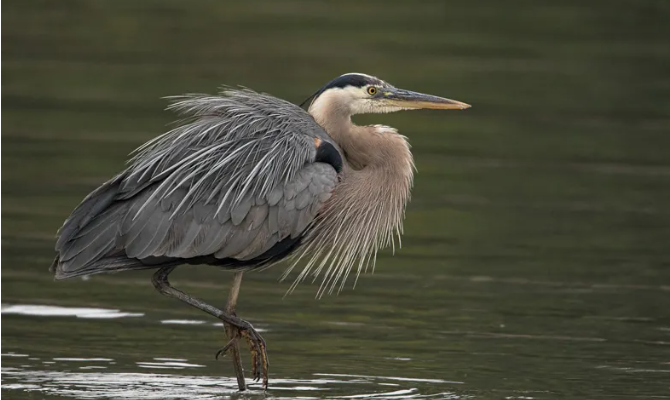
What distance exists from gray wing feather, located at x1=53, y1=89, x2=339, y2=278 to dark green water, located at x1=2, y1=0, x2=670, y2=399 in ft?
2.53

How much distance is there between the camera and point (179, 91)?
1589cm

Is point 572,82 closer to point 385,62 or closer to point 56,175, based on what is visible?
point 385,62

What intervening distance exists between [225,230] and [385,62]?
984 cm

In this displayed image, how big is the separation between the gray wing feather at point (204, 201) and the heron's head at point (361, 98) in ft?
1.45

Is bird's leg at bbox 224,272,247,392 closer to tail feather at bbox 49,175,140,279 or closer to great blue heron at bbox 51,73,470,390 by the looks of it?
great blue heron at bbox 51,73,470,390

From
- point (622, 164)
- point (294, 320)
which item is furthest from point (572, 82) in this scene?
point (294, 320)

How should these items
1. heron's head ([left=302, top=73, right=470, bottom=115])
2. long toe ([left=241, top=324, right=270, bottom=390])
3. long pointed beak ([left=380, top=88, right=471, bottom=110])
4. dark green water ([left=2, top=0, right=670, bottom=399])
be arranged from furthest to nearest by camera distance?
long pointed beak ([left=380, top=88, right=471, bottom=110]), heron's head ([left=302, top=73, right=470, bottom=115]), dark green water ([left=2, top=0, right=670, bottom=399]), long toe ([left=241, top=324, right=270, bottom=390])

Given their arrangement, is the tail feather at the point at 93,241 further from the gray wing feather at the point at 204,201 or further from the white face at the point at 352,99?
the white face at the point at 352,99

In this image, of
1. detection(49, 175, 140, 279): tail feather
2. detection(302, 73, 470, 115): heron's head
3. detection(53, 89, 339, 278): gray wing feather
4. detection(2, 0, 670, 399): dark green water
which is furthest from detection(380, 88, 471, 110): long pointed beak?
detection(49, 175, 140, 279): tail feather

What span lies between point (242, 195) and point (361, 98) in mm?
1157

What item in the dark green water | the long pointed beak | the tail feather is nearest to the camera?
the tail feather

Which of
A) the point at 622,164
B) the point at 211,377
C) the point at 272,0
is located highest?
the point at 272,0

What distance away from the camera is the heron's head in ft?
29.8

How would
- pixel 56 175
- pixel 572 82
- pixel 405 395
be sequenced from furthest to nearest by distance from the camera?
pixel 572 82 < pixel 56 175 < pixel 405 395
